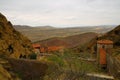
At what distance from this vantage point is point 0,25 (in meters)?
29.1

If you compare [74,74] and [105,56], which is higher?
[74,74]

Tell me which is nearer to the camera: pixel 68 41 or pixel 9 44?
pixel 9 44

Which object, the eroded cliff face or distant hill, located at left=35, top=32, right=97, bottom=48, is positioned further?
distant hill, located at left=35, top=32, right=97, bottom=48

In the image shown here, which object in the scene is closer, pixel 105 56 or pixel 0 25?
pixel 0 25

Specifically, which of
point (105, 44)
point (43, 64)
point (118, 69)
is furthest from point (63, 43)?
point (43, 64)

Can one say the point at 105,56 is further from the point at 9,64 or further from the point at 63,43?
the point at 63,43

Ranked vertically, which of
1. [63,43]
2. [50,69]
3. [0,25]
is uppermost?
[0,25]

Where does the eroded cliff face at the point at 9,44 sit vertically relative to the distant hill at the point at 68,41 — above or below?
above

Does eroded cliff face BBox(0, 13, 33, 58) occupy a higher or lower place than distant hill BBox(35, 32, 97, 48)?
higher

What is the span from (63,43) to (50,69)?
74649 mm

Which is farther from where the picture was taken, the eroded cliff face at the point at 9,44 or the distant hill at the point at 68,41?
the distant hill at the point at 68,41

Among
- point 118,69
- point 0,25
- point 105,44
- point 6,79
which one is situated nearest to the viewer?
point 6,79

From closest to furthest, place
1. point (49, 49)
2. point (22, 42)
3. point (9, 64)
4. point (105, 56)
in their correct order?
point (9, 64) < point (22, 42) < point (105, 56) < point (49, 49)

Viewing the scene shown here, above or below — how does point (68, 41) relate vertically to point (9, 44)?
below
